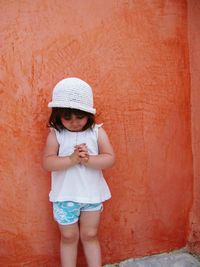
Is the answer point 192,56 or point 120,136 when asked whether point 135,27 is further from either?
point 120,136

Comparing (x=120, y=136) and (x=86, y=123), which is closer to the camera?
(x=86, y=123)

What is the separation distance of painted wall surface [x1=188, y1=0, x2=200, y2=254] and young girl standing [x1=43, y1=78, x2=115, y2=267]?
78cm

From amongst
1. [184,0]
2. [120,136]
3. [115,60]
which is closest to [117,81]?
[115,60]

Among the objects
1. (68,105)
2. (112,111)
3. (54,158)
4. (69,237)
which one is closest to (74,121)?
(68,105)

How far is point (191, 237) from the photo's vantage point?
9.80 ft

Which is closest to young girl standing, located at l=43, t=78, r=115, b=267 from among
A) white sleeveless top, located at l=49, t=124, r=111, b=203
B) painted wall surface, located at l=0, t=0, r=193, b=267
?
white sleeveless top, located at l=49, t=124, r=111, b=203

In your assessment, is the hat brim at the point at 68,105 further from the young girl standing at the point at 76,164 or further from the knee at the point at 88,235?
the knee at the point at 88,235

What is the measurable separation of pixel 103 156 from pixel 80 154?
188 mm

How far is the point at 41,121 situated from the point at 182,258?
4.88 ft

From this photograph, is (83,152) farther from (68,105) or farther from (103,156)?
(68,105)

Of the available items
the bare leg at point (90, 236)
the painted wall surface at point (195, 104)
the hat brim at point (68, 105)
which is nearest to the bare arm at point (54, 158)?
the hat brim at point (68, 105)

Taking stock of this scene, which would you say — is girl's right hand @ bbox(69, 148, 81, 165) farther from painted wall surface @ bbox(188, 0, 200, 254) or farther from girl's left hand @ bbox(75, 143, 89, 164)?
painted wall surface @ bbox(188, 0, 200, 254)

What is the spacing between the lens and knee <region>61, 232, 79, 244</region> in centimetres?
246

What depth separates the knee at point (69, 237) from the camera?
8.09ft
